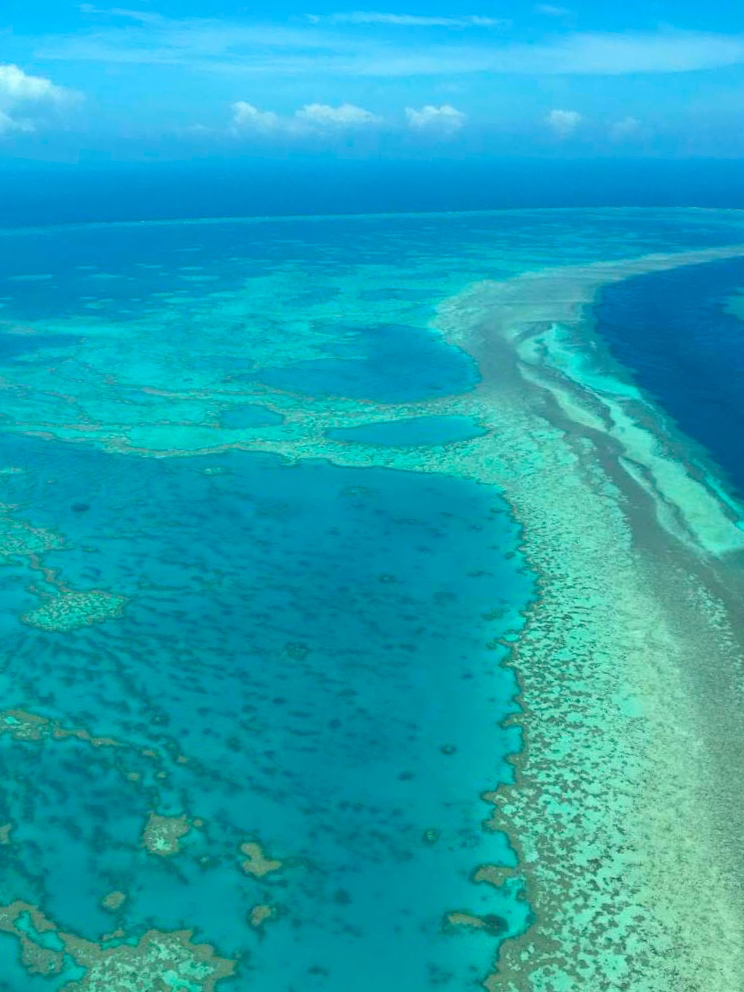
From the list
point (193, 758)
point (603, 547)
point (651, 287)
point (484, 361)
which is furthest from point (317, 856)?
point (651, 287)

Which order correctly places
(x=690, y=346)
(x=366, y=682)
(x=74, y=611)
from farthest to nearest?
(x=690, y=346) < (x=74, y=611) < (x=366, y=682)

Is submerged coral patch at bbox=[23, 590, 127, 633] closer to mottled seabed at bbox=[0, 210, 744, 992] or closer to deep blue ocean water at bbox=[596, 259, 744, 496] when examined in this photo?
mottled seabed at bbox=[0, 210, 744, 992]

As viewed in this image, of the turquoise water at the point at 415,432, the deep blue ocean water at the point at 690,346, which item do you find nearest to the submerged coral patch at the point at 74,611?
the turquoise water at the point at 415,432

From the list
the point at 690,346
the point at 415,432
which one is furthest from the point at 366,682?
the point at 690,346

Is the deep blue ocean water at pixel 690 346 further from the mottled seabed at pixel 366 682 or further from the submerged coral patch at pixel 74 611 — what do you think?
the submerged coral patch at pixel 74 611

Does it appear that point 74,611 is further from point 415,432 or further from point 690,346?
point 690,346

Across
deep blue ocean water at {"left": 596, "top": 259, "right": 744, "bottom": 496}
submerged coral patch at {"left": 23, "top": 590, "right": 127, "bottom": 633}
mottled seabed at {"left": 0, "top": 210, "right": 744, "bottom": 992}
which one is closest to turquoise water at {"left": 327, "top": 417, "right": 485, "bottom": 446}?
mottled seabed at {"left": 0, "top": 210, "right": 744, "bottom": 992}

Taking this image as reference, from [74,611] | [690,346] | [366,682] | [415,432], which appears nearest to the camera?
[366,682]

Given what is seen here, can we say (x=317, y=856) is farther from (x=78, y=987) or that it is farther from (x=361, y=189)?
(x=361, y=189)
